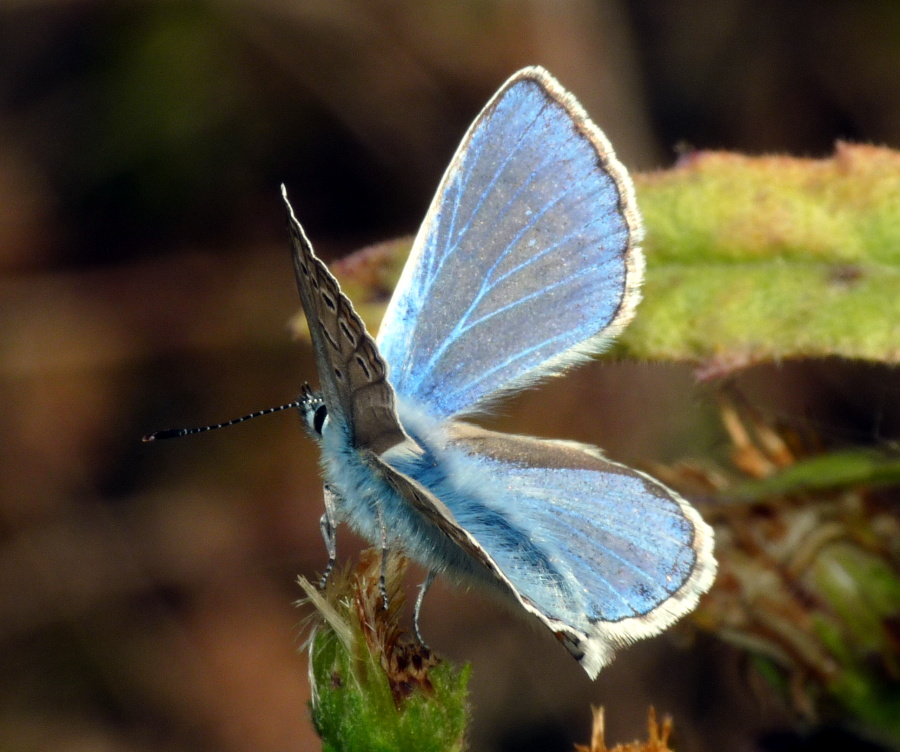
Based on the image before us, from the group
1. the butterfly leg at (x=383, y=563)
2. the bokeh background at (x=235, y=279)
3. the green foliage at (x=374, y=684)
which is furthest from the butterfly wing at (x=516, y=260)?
the bokeh background at (x=235, y=279)

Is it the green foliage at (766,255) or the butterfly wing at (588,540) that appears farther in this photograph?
the green foliage at (766,255)

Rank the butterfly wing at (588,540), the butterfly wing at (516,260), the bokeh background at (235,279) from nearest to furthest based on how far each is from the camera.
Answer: the butterfly wing at (588,540), the butterfly wing at (516,260), the bokeh background at (235,279)

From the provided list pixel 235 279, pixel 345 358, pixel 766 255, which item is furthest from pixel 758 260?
pixel 235 279

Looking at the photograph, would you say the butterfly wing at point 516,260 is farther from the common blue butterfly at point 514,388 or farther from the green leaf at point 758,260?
the green leaf at point 758,260

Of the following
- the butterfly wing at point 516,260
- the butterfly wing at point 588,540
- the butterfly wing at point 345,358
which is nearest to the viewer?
the butterfly wing at point 345,358

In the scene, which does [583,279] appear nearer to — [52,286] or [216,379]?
[216,379]

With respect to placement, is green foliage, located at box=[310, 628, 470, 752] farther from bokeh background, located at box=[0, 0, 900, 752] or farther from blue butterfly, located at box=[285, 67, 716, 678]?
bokeh background, located at box=[0, 0, 900, 752]

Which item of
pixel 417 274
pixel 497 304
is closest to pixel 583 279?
pixel 497 304
